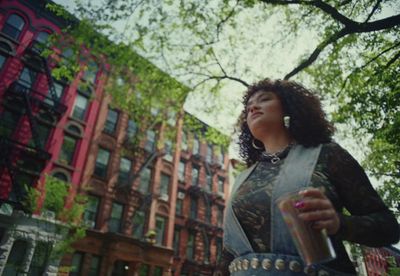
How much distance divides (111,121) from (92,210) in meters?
7.34

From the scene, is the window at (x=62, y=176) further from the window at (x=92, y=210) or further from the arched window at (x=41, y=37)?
the arched window at (x=41, y=37)

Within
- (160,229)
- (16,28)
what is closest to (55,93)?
(16,28)

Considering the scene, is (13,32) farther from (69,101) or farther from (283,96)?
(283,96)

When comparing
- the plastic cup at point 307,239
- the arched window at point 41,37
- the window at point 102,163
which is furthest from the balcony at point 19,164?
the plastic cup at point 307,239

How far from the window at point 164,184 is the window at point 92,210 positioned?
644 cm

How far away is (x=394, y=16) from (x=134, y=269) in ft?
67.7

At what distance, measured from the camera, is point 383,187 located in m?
15.7

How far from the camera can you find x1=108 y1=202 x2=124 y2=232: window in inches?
834

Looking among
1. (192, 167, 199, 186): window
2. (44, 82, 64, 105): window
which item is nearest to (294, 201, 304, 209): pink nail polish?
(44, 82, 64, 105): window

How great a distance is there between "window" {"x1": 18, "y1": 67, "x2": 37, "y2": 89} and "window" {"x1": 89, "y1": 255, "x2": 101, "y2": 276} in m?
12.1

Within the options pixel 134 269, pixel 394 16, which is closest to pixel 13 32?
pixel 134 269

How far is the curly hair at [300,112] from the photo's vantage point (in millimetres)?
2070

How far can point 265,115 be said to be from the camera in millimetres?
2213

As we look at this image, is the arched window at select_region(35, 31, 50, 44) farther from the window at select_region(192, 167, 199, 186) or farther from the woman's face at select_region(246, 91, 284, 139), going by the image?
the woman's face at select_region(246, 91, 284, 139)
